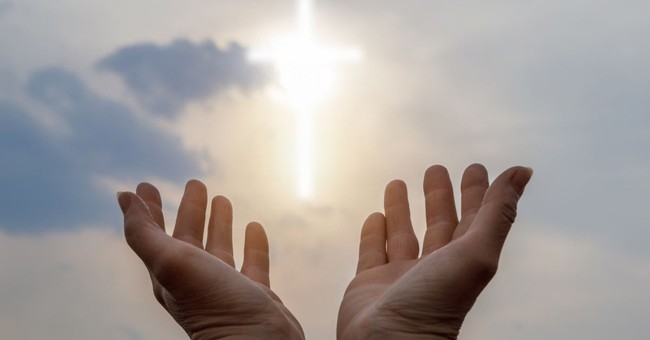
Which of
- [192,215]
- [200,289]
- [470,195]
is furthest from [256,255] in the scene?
[470,195]

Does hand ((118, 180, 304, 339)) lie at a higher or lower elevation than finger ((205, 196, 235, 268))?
lower

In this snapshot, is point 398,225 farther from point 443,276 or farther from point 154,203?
point 154,203

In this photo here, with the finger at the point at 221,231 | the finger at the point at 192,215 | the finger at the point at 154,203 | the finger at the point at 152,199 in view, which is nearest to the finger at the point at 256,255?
the finger at the point at 221,231

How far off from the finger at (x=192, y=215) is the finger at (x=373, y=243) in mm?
1610

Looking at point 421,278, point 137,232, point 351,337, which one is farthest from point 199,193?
point 421,278

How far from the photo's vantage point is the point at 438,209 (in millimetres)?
6617

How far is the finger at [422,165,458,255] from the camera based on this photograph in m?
6.45

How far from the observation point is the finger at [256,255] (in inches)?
281

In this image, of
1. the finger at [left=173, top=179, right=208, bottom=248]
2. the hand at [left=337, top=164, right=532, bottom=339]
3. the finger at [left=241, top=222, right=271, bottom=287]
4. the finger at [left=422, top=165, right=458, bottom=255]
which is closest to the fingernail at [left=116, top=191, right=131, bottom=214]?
the finger at [left=173, top=179, right=208, bottom=248]

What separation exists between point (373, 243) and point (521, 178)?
6.50 feet

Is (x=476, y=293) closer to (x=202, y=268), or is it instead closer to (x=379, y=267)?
(x=379, y=267)

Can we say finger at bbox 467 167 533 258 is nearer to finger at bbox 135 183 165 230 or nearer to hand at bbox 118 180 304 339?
hand at bbox 118 180 304 339

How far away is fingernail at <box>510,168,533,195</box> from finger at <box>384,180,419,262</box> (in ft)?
5.39

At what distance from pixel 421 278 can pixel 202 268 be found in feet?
5.64
